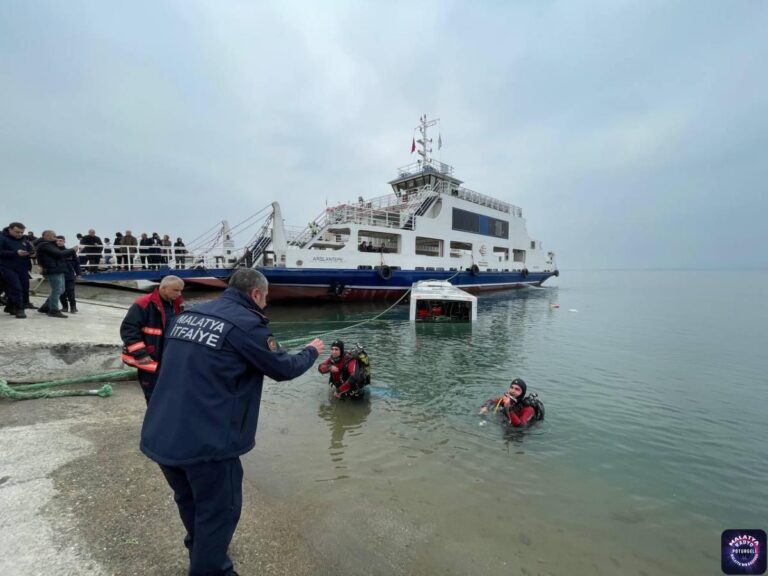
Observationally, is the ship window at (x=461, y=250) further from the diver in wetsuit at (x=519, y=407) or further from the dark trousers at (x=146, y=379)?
the dark trousers at (x=146, y=379)

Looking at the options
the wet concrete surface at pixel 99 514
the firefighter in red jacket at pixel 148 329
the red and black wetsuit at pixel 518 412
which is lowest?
the red and black wetsuit at pixel 518 412

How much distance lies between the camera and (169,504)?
8.79 ft

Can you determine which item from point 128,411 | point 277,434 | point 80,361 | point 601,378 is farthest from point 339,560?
point 601,378

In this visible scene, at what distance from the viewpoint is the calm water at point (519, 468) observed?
2.93 metres

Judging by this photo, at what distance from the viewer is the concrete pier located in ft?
15.6

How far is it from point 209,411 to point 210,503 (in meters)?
0.51

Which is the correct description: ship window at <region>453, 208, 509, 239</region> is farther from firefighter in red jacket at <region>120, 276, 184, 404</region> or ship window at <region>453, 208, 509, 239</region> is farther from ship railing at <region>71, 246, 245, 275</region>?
firefighter in red jacket at <region>120, 276, 184, 404</region>

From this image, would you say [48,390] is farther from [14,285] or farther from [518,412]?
[518,412]

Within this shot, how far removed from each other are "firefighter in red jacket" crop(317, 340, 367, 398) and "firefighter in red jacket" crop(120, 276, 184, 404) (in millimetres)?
2936

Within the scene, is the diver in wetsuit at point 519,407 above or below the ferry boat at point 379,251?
below

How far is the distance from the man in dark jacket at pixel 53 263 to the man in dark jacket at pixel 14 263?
280 mm

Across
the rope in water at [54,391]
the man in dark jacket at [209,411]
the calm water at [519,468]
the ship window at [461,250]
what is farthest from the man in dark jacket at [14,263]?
the ship window at [461,250]

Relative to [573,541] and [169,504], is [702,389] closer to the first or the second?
[573,541]

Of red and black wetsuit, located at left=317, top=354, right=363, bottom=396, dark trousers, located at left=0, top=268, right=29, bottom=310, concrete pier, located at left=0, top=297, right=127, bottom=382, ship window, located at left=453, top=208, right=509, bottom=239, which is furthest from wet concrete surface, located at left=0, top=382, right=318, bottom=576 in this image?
ship window, located at left=453, top=208, right=509, bottom=239
